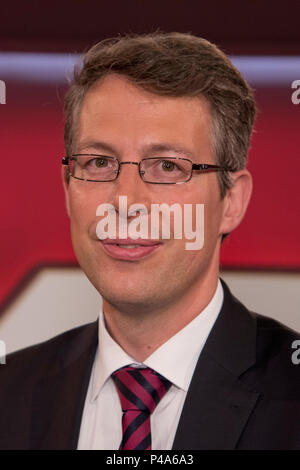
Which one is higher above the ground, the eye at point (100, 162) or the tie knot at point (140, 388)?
the eye at point (100, 162)

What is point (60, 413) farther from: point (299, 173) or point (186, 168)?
point (299, 173)

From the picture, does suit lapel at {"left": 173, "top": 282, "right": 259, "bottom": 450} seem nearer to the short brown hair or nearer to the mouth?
the mouth

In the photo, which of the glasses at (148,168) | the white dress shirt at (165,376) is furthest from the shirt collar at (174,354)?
the glasses at (148,168)

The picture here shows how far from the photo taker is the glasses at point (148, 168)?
5.30 ft

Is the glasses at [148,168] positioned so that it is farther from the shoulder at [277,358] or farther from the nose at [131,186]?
the shoulder at [277,358]

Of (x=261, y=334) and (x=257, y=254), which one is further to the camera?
(x=257, y=254)

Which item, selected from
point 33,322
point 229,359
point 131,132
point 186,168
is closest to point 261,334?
point 229,359

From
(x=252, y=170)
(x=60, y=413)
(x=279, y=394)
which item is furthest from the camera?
(x=252, y=170)

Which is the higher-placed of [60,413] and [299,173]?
[299,173]

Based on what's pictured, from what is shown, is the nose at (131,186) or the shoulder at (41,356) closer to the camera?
the nose at (131,186)

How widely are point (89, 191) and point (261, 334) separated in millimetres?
560

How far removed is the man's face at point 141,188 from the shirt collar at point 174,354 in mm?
86

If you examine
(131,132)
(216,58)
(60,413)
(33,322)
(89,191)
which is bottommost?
(60,413)

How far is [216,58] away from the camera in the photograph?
1.72 m
